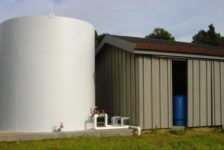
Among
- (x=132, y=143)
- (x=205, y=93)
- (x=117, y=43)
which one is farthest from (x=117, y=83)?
(x=132, y=143)

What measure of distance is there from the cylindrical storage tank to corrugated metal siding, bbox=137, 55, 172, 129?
194cm

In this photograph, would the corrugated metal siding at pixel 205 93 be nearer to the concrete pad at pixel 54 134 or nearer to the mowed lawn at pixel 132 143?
the mowed lawn at pixel 132 143

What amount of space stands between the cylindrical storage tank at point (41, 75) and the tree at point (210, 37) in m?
33.0

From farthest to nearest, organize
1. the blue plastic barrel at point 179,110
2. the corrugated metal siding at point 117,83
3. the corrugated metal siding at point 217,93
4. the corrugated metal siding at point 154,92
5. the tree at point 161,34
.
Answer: the tree at point 161,34 → the corrugated metal siding at point 217,93 → the blue plastic barrel at point 179,110 → the corrugated metal siding at point 117,83 → the corrugated metal siding at point 154,92

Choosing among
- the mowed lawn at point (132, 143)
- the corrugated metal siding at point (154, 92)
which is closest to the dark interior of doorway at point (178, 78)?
the corrugated metal siding at point (154, 92)

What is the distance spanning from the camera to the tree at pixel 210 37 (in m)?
41.0

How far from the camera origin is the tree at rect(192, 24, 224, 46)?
41.0m

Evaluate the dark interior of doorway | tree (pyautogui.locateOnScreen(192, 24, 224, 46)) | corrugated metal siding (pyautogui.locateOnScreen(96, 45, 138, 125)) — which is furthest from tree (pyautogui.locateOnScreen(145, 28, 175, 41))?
corrugated metal siding (pyautogui.locateOnScreen(96, 45, 138, 125))

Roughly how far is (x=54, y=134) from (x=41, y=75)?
1799 millimetres

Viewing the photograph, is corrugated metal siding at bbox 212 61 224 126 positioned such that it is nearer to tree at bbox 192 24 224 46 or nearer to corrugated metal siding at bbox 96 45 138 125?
corrugated metal siding at bbox 96 45 138 125

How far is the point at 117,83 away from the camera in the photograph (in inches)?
492

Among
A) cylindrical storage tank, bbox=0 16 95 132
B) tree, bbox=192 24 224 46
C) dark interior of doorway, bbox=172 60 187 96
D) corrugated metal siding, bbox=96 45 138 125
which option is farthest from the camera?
tree, bbox=192 24 224 46

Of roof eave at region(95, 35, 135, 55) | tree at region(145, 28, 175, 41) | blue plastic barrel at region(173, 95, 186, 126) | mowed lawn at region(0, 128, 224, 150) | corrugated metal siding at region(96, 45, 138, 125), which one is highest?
tree at region(145, 28, 175, 41)

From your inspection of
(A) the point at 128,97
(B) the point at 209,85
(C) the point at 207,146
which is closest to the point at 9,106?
(A) the point at 128,97
